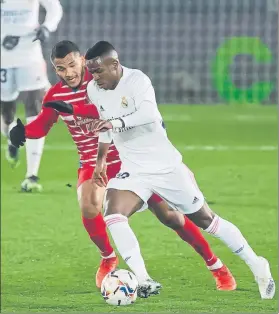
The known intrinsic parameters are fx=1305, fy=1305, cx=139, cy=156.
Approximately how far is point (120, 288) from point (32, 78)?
19.2ft

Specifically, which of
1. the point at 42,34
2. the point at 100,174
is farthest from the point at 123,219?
the point at 42,34

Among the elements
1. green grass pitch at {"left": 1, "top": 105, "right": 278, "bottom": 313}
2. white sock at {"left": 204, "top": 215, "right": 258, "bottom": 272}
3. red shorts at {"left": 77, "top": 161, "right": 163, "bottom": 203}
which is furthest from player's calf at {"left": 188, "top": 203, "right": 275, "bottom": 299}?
red shorts at {"left": 77, "top": 161, "right": 163, "bottom": 203}

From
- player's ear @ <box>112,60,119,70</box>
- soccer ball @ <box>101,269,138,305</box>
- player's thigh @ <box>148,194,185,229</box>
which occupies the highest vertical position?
player's ear @ <box>112,60,119,70</box>

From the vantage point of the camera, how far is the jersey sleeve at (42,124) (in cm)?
785

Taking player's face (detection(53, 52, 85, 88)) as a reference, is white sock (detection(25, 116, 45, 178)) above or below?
below

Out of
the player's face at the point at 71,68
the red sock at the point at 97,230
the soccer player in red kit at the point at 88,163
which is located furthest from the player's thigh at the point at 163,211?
the player's face at the point at 71,68

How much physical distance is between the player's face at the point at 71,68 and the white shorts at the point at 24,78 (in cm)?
581

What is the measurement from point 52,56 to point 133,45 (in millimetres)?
19152

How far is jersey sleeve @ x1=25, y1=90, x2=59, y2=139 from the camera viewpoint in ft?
25.8

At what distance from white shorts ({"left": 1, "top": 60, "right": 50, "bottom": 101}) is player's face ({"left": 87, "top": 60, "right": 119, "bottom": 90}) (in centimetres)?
615

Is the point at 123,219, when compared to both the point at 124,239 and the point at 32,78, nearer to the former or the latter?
the point at 124,239

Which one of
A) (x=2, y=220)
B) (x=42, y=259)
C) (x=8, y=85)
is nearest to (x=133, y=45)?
(x=8, y=85)

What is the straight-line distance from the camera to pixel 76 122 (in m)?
7.90

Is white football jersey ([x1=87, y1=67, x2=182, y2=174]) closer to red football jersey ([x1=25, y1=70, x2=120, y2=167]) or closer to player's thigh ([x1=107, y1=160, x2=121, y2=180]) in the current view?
red football jersey ([x1=25, y1=70, x2=120, y2=167])
